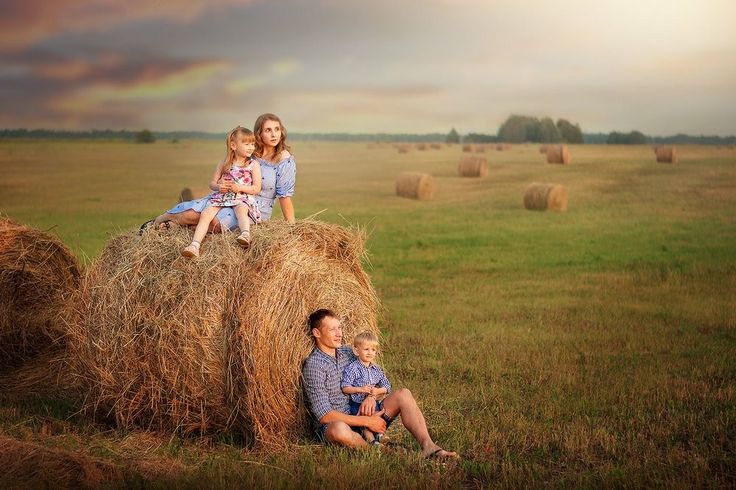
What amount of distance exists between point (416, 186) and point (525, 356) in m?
21.7

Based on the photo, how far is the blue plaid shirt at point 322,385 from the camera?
7266mm

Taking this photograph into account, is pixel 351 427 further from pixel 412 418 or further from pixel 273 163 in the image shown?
pixel 273 163

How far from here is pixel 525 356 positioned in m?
10.6

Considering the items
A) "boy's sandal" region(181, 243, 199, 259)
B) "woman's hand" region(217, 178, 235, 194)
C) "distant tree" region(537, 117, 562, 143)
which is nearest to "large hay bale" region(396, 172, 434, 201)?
"woman's hand" region(217, 178, 235, 194)

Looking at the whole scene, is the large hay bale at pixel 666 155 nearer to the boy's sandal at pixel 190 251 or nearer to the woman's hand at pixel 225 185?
the woman's hand at pixel 225 185

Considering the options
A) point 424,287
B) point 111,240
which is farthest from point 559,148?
point 111,240

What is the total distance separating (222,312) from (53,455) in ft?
5.70

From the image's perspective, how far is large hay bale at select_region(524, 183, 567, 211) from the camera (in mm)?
27297

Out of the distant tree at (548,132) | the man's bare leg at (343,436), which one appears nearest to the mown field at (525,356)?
the man's bare leg at (343,436)

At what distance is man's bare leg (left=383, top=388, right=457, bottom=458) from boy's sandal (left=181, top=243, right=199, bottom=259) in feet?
6.87

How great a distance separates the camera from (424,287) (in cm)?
1559

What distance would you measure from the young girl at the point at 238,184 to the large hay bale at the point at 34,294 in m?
2.92

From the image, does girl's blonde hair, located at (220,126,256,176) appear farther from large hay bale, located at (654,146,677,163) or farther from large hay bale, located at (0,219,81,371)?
large hay bale, located at (654,146,677,163)

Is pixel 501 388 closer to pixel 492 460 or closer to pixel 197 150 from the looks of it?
pixel 492 460
